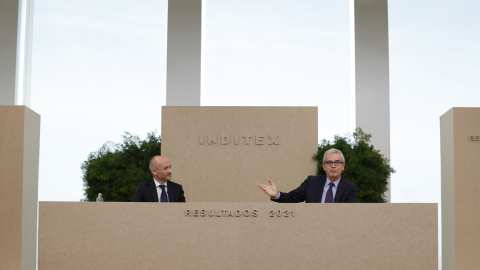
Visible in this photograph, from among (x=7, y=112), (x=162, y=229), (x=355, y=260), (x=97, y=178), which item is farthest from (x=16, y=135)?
(x=355, y=260)

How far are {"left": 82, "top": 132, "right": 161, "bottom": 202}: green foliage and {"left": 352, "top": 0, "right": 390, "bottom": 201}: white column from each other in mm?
2824

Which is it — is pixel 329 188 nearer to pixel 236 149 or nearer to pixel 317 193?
pixel 317 193

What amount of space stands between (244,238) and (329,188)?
123 centimetres

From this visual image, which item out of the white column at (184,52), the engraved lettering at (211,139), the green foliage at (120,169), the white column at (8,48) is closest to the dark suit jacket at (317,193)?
the engraved lettering at (211,139)

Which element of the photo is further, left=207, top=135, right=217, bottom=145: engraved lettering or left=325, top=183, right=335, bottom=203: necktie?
left=207, top=135, right=217, bottom=145: engraved lettering

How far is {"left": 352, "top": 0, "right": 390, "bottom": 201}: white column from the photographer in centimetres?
852

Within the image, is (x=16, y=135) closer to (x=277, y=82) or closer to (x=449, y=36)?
(x=277, y=82)

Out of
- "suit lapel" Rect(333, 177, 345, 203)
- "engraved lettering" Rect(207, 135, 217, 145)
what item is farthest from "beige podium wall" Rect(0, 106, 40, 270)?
"suit lapel" Rect(333, 177, 345, 203)

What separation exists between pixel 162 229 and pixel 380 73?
517 cm

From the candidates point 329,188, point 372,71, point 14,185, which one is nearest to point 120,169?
point 14,185

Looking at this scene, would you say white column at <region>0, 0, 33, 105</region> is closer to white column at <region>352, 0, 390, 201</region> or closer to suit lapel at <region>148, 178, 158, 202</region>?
suit lapel at <region>148, 178, 158, 202</region>

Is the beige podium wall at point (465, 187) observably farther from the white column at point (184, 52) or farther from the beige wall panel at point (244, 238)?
the white column at point (184, 52)

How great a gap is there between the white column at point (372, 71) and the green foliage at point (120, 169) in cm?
282

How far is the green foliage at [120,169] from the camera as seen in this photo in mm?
6836
